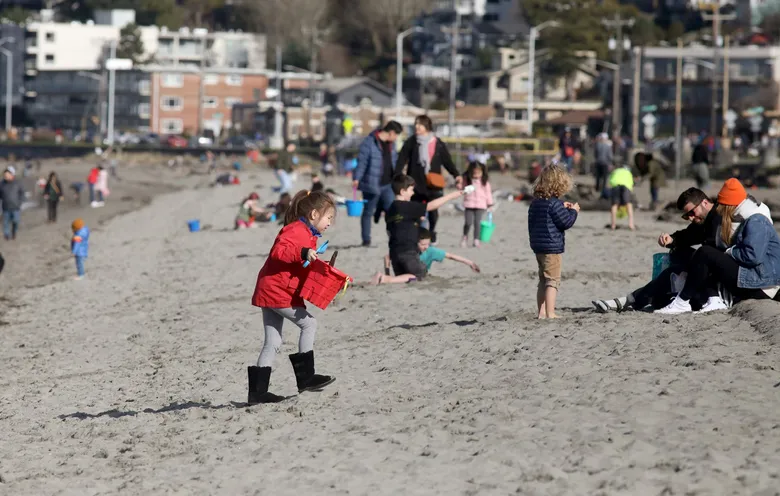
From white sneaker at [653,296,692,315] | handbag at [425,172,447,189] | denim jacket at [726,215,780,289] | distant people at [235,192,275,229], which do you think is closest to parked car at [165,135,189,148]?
distant people at [235,192,275,229]

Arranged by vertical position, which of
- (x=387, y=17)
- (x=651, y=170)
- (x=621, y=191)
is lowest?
(x=621, y=191)

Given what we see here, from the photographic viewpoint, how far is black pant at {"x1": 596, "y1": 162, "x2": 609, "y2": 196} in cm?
3022

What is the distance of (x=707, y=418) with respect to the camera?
23.4 ft

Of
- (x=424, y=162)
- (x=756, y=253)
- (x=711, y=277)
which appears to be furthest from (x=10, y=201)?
(x=756, y=253)

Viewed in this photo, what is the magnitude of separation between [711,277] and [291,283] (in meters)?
3.60

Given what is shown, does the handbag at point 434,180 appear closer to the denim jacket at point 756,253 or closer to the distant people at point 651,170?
the denim jacket at point 756,253

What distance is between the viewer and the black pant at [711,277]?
10156mm

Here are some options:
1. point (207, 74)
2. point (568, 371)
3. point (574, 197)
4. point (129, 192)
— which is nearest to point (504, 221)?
point (574, 197)

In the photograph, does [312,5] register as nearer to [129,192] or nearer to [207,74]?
[207,74]

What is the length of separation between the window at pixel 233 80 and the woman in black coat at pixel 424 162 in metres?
97.9

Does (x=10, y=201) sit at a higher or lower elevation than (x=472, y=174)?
lower

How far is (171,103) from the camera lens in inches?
4336

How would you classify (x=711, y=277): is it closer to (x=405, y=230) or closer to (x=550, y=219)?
(x=550, y=219)

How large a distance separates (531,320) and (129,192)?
4193cm
